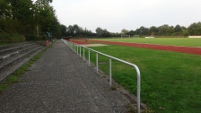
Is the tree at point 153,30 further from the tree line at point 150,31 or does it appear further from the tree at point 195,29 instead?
the tree at point 195,29

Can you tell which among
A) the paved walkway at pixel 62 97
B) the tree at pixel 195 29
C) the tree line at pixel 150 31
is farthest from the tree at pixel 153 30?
the paved walkway at pixel 62 97

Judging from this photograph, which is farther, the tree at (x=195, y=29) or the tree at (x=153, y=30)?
the tree at (x=153, y=30)

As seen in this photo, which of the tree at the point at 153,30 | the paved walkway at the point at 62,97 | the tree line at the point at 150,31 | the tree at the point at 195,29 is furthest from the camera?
the tree at the point at 153,30

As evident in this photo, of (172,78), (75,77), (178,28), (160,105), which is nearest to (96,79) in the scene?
(75,77)

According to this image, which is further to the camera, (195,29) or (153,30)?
(153,30)

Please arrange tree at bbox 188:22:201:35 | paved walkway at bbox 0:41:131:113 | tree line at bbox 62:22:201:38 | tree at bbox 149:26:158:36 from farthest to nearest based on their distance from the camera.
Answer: tree at bbox 149:26:158:36 < tree line at bbox 62:22:201:38 < tree at bbox 188:22:201:35 < paved walkway at bbox 0:41:131:113

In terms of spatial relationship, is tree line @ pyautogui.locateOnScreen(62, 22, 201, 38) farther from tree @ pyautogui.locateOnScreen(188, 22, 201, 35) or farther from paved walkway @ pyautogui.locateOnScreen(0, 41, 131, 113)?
paved walkway @ pyautogui.locateOnScreen(0, 41, 131, 113)

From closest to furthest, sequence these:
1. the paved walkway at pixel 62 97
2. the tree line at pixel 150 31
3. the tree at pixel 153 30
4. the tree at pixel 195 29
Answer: the paved walkway at pixel 62 97
the tree at pixel 195 29
the tree line at pixel 150 31
the tree at pixel 153 30

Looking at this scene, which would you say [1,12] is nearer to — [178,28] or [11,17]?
[11,17]

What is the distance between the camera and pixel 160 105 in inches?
191

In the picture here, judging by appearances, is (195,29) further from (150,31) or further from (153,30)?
(150,31)

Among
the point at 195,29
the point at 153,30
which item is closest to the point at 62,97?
the point at 195,29

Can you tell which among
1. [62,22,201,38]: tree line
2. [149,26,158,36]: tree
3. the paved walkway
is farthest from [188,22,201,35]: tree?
the paved walkway

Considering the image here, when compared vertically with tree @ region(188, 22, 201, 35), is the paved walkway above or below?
below
